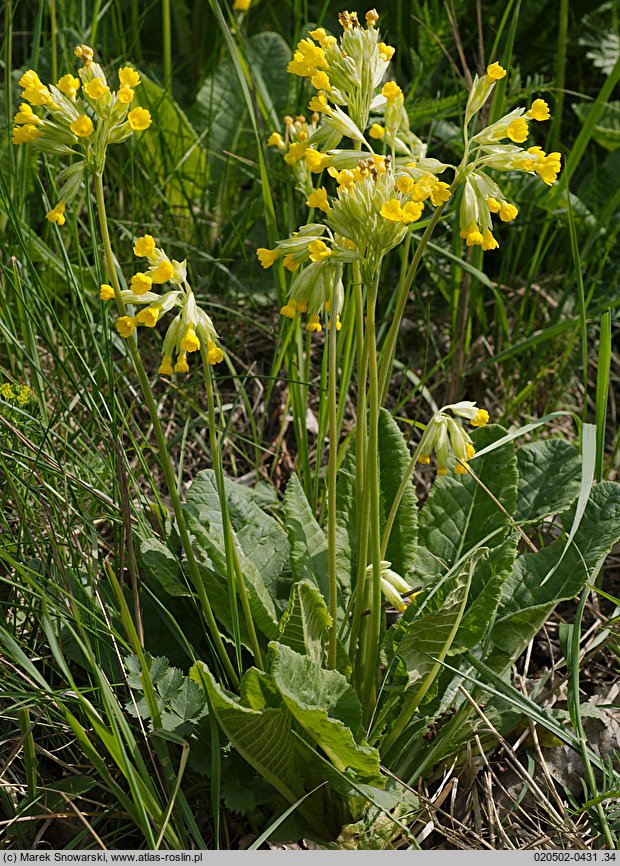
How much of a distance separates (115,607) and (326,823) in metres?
0.63

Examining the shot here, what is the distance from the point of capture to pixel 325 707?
64.1 inches

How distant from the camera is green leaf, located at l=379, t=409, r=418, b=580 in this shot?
2.06 metres

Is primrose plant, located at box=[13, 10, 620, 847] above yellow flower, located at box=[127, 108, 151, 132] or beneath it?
beneath

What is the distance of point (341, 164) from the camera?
1.54m

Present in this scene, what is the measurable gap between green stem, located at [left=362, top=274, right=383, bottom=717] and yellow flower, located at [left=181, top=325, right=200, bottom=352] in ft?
0.94

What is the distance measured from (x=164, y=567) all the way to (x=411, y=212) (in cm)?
95

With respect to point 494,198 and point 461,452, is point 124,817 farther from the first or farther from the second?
point 494,198

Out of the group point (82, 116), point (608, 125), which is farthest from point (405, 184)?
point (608, 125)

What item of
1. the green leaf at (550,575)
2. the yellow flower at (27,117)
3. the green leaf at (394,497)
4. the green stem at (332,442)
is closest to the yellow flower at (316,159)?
the green stem at (332,442)

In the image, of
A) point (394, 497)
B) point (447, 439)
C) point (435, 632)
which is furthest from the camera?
point (394, 497)

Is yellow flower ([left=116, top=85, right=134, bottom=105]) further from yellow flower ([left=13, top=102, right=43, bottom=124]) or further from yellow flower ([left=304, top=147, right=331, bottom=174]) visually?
yellow flower ([left=304, top=147, right=331, bottom=174])

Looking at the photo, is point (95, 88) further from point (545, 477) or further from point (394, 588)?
point (545, 477)

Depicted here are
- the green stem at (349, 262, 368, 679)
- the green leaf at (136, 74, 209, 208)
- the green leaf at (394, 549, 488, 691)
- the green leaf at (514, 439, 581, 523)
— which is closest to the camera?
the green stem at (349, 262, 368, 679)

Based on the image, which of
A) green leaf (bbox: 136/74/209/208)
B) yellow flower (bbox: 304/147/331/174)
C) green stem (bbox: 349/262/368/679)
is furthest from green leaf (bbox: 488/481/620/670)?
green leaf (bbox: 136/74/209/208)
